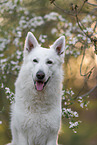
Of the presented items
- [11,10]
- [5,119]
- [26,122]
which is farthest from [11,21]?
[26,122]

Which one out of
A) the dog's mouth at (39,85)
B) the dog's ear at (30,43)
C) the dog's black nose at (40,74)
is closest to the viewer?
the dog's black nose at (40,74)

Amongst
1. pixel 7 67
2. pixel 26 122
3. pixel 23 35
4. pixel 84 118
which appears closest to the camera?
pixel 26 122

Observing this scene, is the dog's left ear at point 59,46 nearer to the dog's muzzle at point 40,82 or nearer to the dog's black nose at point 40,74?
the dog's muzzle at point 40,82

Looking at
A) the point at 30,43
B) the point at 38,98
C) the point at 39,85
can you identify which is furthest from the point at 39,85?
the point at 30,43

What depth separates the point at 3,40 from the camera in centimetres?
923

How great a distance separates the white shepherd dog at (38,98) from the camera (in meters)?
4.85

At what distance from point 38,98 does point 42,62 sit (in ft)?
2.33

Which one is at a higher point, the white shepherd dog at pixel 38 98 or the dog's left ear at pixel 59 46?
the dog's left ear at pixel 59 46

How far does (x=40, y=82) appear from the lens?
4.83 m

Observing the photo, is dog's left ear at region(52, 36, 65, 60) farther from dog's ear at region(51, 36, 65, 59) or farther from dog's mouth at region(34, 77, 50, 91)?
dog's mouth at region(34, 77, 50, 91)

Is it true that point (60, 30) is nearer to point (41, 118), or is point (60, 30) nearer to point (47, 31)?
point (47, 31)

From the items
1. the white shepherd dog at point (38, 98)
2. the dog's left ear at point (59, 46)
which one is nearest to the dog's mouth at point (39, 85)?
the white shepherd dog at point (38, 98)

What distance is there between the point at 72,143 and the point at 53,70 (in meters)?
5.37

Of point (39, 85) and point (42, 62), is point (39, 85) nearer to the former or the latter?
point (39, 85)
